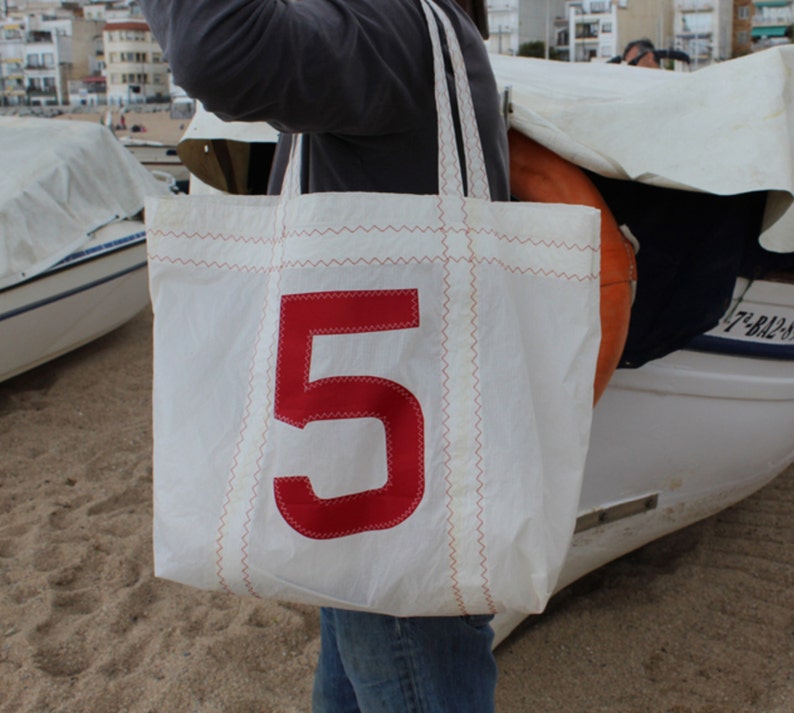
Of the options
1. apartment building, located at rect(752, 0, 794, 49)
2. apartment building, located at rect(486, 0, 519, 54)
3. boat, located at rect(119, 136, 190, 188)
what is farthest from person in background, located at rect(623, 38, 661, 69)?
apartment building, located at rect(752, 0, 794, 49)

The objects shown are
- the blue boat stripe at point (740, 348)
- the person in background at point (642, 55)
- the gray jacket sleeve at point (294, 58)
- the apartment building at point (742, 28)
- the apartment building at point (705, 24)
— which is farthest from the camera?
the apartment building at point (742, 28)

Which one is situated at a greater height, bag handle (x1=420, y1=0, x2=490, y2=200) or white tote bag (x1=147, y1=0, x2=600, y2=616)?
bag handle (x1=420, y1=0, x2=490, y2=200)

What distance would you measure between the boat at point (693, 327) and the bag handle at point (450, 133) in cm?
53

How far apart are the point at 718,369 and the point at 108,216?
4156 mm

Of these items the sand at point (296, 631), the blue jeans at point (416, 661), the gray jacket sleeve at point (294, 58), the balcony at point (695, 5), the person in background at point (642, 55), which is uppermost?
the balcony at point (695, 5)

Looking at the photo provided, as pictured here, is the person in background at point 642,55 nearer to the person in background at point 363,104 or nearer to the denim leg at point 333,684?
the person in background at point 363,104

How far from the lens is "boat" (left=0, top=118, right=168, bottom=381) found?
452cm

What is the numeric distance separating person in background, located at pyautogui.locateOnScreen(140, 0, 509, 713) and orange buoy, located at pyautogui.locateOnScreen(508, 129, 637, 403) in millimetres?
291

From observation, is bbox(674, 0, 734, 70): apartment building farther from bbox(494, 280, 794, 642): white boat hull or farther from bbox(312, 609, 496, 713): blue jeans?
bbox(312, 609, 496, 713): blue jeans

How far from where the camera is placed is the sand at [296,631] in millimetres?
2264

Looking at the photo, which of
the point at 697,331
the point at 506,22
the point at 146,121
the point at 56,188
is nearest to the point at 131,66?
the point at 146,121

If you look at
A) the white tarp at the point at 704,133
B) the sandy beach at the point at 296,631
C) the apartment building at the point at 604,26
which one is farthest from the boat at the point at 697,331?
the apartment building at the point at 604,26

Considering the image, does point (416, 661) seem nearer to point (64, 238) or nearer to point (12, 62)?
point (64, 238)

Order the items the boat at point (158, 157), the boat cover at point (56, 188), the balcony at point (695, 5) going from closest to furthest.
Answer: the boat cover at point (56, 188)
the boat at point (158, 157)
the balcony at point (695, 5)
